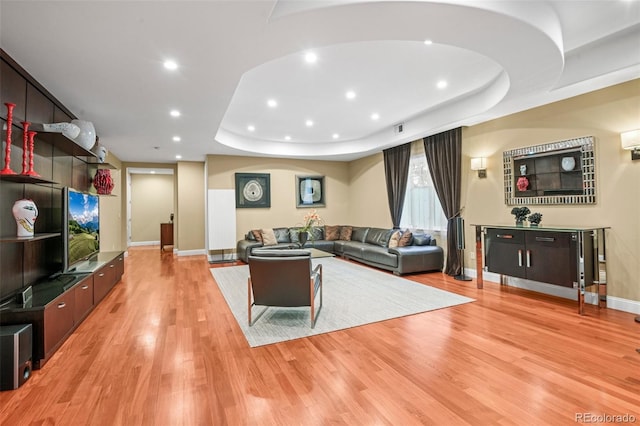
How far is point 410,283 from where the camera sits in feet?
16.9

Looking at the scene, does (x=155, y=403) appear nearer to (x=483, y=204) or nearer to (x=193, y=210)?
(x=483, y=204)

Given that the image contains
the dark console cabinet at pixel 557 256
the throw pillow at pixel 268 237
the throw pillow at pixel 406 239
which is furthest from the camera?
the throw pillow at pixel 268 237

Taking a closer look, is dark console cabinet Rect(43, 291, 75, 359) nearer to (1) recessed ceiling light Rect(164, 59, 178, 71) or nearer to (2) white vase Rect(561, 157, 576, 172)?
(1) recessed ceiling light Rect(164, 59, 178, 71)

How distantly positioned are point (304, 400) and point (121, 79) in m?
3.57

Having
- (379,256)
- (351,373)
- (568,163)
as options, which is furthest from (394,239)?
(351,373)

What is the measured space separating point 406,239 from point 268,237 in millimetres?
3303

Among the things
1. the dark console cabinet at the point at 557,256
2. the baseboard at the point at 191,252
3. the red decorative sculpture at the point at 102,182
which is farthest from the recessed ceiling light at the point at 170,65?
the baseboard at the point at 191,252

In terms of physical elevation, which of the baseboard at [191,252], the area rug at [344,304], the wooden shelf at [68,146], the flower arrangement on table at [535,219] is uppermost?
the wooden shelf at [68,146]

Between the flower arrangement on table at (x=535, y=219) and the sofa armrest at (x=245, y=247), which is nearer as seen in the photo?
the flower arrangement on table at (x=535, y=219)

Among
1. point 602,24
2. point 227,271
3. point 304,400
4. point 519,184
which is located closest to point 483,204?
point 519,184

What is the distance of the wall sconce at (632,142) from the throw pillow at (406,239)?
3396 mm

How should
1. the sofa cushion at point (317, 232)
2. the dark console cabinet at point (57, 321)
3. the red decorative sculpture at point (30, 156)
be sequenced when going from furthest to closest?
1. the sofa cushion at point (317, 232)
2. the red decorative sculpture at point (30, 156)
3. the dark console cabinet at point (57, 321)

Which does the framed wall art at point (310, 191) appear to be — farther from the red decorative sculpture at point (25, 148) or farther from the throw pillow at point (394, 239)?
the red decorative sculpture at point (25, 148)

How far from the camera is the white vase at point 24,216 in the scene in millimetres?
2754
